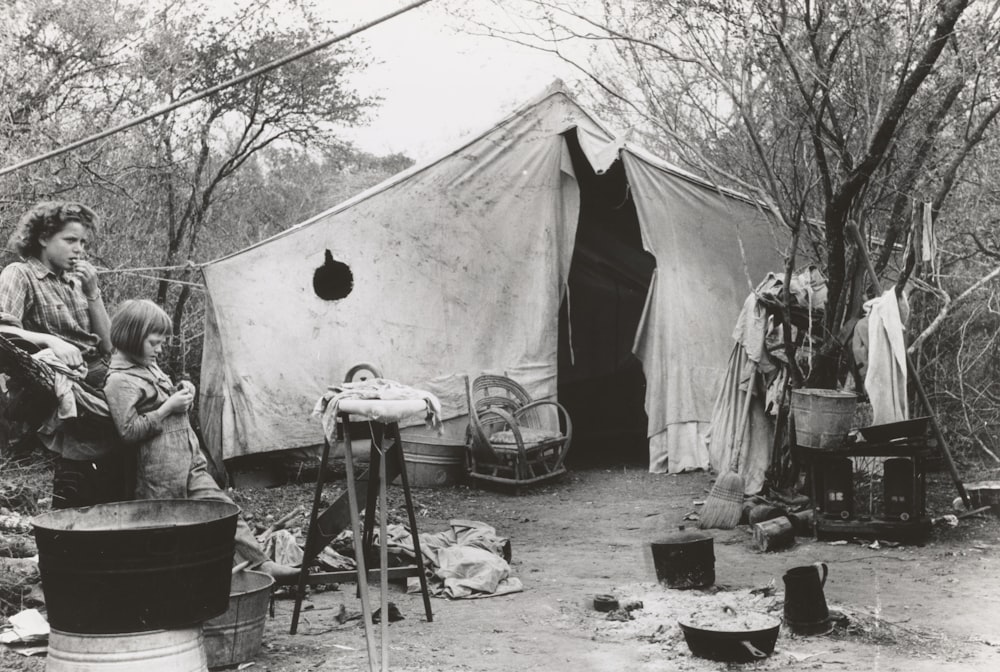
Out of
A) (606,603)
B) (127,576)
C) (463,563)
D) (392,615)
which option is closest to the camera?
(127,576)

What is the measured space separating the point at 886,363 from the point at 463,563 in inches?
119

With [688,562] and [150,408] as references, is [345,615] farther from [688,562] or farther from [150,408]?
[688,562]

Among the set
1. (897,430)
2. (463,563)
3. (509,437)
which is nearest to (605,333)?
(509,437)

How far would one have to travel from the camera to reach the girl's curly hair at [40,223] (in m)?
4.32

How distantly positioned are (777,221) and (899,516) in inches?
114

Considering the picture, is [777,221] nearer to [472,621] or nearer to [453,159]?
[453,159]

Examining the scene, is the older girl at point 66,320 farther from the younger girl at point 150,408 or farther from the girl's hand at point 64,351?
the younger girl at point 150,408

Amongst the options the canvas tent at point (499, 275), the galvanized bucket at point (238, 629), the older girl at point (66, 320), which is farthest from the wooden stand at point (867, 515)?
the older girl at point (66, 320)

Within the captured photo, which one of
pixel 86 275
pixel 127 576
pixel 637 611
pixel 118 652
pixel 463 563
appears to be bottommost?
pixel 637 611

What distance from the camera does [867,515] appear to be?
6.27 m

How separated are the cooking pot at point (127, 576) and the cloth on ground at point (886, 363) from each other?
15.1 feet

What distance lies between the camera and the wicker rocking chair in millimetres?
7984

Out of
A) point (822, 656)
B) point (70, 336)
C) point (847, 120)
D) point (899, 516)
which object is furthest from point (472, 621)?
point (847, 120)

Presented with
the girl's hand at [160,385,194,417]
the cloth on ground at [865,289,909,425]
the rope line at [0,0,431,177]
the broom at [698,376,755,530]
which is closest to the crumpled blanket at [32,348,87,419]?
the girl's hand at [160,385,194,417]
